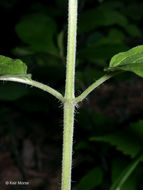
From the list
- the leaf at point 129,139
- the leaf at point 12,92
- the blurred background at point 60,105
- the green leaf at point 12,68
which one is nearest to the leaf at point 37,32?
the blurred background at point 60,105

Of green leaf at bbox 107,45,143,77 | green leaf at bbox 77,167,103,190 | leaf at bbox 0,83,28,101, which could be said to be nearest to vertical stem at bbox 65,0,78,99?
green leaf at bbox 107,45,143,77

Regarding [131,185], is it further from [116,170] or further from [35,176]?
[35,176]

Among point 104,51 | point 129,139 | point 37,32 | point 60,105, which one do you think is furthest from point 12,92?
point 60,105

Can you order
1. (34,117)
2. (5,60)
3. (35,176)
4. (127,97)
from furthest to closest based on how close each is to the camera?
1. (127,97)
2. (34,117)
3. (35,176)
4. (5,60)

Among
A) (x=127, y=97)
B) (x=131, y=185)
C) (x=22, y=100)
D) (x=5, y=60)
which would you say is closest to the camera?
(x=5, y=60)

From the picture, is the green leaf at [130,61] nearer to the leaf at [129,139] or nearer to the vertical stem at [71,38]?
the vertical stem at [71,38]

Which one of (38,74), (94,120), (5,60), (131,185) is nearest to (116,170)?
(131,185)
